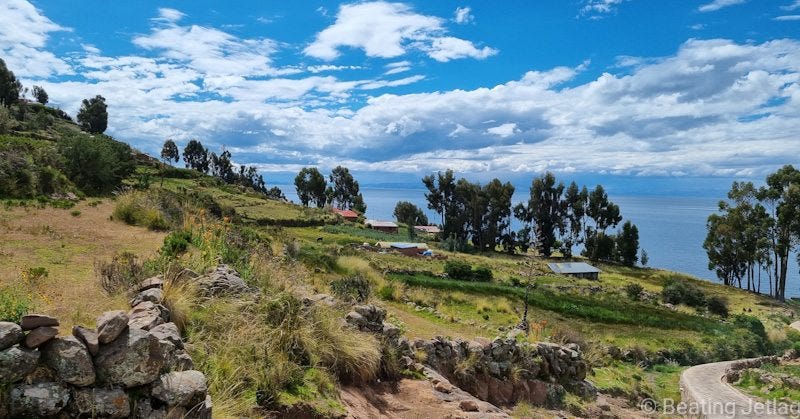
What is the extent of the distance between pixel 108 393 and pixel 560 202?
94451mm

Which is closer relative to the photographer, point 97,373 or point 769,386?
point 97,373

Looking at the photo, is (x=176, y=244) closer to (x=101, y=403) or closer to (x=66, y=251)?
(x=66, y=251)

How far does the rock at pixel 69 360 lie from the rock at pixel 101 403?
0.10 meters

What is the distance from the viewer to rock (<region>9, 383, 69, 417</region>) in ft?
12.4

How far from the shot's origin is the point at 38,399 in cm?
387

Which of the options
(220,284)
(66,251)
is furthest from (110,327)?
(66,251)

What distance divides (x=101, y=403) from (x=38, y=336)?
2.55 feet

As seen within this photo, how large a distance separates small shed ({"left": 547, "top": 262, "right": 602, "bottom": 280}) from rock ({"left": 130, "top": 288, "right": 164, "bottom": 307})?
201 ft

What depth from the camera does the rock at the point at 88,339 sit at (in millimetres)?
4152

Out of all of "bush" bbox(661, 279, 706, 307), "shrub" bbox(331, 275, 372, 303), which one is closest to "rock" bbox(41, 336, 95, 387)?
"shrub" bbox(331, 275, 372, 303)

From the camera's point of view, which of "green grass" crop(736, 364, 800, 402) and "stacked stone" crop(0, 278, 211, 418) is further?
"green grass" crop(736, 364, 800, 402)

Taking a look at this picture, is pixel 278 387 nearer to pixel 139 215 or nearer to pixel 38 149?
pixel 139 215

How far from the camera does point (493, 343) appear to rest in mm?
11641

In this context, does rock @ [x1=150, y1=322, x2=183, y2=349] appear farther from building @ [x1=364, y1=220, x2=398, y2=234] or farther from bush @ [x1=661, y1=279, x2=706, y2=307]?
building @ [x1=364, y1=220, x2=398, y2=234]
